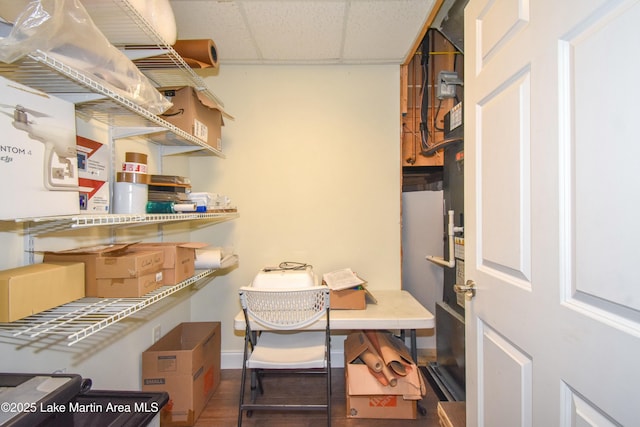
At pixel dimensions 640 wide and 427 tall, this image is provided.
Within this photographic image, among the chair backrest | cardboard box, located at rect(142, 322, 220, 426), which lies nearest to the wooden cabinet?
the chair backrest

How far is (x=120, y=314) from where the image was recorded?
0.97 metres

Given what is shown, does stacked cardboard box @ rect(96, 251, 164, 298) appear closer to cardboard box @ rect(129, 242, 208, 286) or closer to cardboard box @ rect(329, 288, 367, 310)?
cardboard box @ rect(129, 242, 208, 286)

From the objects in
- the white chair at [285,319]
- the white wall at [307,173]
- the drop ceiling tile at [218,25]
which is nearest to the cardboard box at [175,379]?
the white chair at [285,319]

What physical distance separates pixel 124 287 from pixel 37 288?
0.27m

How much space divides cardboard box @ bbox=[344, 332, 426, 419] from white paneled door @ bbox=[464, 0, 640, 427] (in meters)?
0.61

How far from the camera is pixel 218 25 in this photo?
179cm

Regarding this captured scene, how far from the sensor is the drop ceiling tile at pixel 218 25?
1620mm

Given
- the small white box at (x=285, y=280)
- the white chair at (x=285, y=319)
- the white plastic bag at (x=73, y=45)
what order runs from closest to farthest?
the white plastic bag at (x=73, y=45)
the white chair at (x=285, y=319)
the small white box at (x=285, y=280)

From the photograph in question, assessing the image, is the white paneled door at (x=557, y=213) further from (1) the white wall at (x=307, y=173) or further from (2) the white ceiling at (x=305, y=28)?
(1) the white wall at (x=307, y=173)

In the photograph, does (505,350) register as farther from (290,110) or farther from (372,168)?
(290,110)

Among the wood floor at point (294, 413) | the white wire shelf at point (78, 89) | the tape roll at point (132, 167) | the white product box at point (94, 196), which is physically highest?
the white wire shelf at point (78, 89)

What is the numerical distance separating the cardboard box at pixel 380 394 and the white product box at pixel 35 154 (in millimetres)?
1639

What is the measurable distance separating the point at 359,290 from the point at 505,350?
1.02m

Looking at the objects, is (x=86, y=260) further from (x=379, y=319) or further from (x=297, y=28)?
(x=297, y=28)
